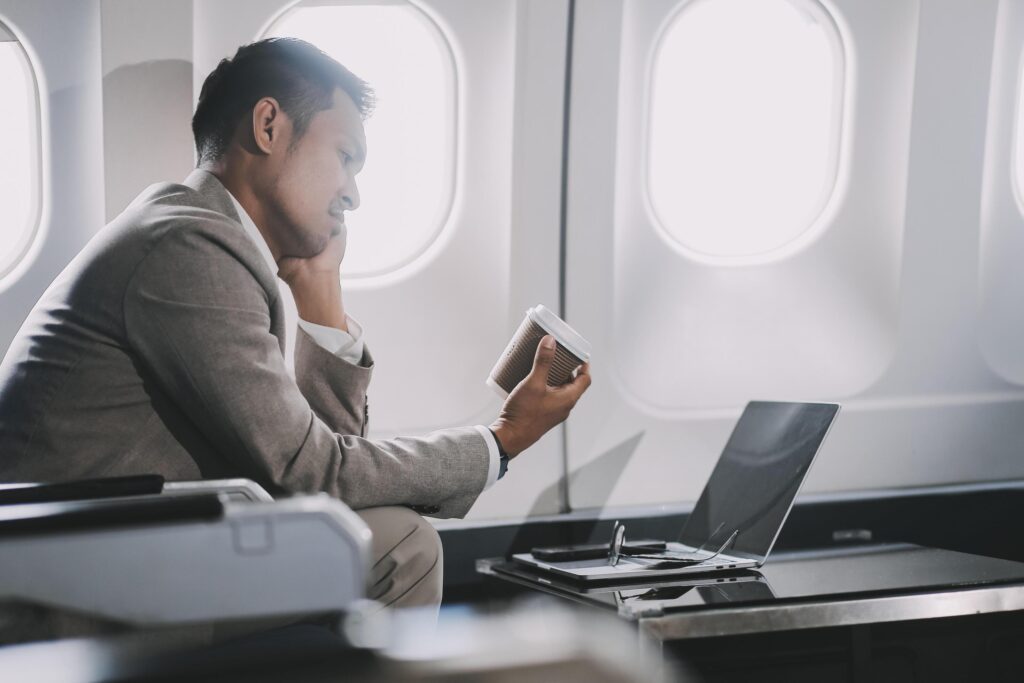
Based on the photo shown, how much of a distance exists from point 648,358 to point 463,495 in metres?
1.25

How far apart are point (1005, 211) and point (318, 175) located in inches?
85.7

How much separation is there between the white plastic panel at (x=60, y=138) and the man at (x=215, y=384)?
700 millimetres

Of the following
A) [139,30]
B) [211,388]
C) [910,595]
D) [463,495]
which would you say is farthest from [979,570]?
[139,30]

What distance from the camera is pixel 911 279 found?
3102 mm

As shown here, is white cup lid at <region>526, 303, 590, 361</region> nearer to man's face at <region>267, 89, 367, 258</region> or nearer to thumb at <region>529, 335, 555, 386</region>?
thumb at <region>529, 335, 555, 386</region>

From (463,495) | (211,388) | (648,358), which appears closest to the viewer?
(211,388)

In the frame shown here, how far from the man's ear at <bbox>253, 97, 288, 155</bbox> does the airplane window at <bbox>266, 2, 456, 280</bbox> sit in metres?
0.81

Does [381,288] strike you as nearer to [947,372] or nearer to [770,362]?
[770,362]

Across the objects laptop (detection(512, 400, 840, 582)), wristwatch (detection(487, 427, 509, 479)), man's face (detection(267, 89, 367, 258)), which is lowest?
laptop (detection(512, 400, 840, 582))

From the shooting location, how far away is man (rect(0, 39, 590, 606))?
154 cm

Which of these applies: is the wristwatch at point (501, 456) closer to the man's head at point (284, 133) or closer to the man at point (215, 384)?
the man at point (215, 384)

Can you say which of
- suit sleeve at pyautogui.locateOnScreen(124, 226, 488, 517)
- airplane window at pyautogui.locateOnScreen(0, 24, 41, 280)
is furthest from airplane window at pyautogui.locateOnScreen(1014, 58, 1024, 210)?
airplane window at pyautogui.locateOnScreen(0, 24, 41, 280)

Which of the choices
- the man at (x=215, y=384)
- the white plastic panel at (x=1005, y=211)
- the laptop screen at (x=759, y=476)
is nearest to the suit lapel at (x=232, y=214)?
the man at (x=215, y=384)

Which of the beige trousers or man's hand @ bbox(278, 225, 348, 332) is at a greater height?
man's hand @ bbox(278, 225, 348, 332)
